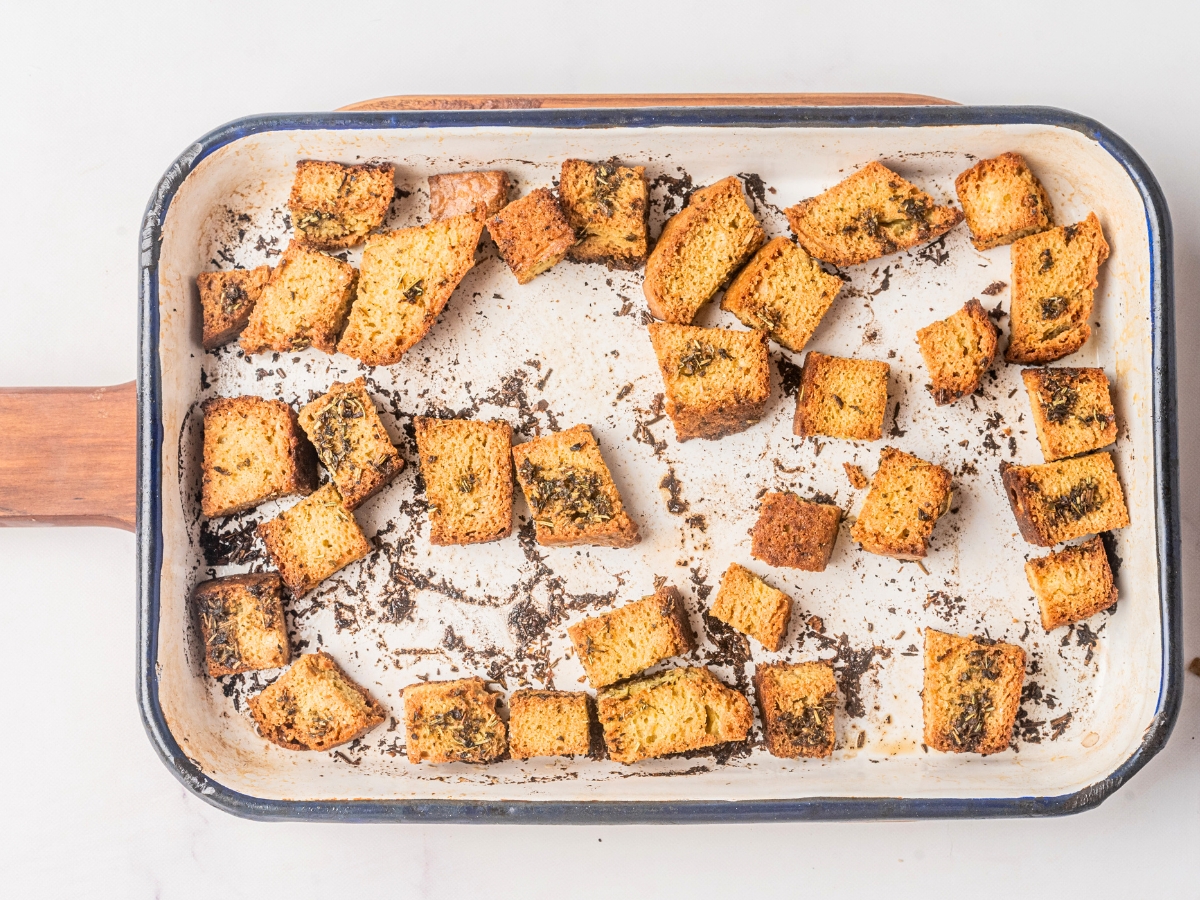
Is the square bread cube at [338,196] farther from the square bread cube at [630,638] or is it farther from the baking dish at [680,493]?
the square bread cube at [630,638]

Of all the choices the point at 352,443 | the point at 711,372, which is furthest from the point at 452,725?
the point at 711,372

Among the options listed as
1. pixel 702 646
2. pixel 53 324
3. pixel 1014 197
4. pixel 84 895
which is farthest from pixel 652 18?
pixel 84 895

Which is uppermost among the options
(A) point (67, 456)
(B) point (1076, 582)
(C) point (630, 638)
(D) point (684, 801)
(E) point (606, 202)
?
(E) point (606, 202)

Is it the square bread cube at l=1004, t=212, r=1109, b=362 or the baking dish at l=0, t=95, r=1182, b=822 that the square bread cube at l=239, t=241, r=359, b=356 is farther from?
the square bread cube at l=1004, t=212, r=1109, b=362

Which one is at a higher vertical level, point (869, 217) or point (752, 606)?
point (869, 217)

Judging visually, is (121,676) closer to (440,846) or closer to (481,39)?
(440,846)

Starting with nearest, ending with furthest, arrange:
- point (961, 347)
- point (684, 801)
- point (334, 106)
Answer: point (684, 801) < point (961, 347) < point (334, 106)

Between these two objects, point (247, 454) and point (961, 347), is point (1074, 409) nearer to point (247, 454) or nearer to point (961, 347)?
point (961, 347)
